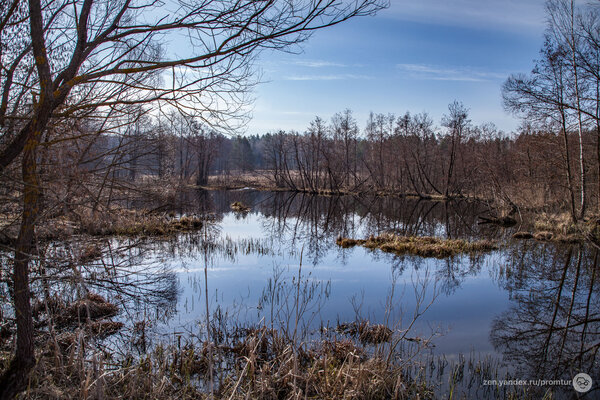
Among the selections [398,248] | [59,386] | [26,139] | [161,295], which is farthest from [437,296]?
[26,139]

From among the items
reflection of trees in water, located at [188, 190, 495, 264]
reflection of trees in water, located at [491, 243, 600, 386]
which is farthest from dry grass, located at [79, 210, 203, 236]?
reflection of trees in water, located at [491, 243, 600, 386]

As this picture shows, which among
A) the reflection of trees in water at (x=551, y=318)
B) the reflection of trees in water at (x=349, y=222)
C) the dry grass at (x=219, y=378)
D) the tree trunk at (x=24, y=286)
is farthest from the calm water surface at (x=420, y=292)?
the tree trunk at (x=24, y=286)

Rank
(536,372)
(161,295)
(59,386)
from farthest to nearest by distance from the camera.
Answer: (161,295)
(536,372)
(59,386)

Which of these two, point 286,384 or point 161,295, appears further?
point 161,295

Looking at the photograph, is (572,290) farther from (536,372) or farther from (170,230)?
(170,230)

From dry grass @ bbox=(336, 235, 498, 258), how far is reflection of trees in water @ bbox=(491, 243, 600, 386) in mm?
1804

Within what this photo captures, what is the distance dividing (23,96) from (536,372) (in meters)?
7.76

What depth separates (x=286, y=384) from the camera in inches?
192

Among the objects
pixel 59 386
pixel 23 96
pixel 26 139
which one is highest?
pixel 23 96

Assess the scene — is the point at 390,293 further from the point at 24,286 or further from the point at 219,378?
the point at 24,286

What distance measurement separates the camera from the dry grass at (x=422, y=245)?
14.6 metres

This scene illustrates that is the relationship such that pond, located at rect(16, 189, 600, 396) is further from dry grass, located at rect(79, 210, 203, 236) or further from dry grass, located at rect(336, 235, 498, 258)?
dry grass, located at rect(79, 210, 203, 236)

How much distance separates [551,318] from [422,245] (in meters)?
6.89

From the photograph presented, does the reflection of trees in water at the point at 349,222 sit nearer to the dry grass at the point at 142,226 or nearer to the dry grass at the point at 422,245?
the dry grass at the point at 422,245
